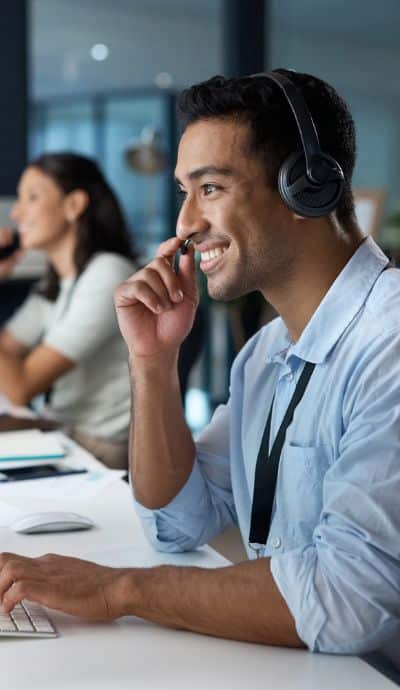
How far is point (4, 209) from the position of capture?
3816 mm

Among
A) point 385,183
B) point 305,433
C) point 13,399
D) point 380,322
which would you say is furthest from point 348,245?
point 385,183

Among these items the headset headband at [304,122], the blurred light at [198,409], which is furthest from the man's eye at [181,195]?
the blurred light at [198,409]

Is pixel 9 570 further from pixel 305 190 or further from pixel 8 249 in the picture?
pixel 8 249

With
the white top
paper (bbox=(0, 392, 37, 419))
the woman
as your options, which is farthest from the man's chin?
the white top

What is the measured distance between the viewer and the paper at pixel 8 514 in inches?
62.8

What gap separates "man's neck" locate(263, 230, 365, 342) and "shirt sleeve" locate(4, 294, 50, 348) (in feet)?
6.48

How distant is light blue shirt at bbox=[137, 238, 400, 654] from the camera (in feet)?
3.53

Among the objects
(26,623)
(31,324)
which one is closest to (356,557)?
(26,623)

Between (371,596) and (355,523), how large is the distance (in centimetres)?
8

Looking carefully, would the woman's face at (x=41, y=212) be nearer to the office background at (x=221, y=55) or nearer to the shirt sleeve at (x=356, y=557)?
the office background at (x=221, y=55)

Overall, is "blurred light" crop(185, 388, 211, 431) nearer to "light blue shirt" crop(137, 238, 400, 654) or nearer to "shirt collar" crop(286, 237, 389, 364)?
"light blue shirt" crop(137, 238, 400, 654)

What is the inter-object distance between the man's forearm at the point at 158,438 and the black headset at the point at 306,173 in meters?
0.37

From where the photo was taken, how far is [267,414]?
1.49 meters

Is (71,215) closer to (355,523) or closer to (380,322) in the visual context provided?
(380,322)
